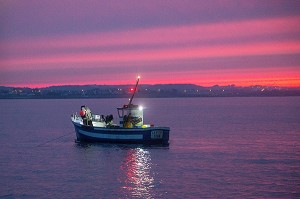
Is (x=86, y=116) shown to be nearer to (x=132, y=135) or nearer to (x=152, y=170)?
(x=132, y=135)

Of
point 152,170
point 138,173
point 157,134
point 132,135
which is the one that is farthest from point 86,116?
point 138,173

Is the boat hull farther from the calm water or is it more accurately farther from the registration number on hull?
the calm water

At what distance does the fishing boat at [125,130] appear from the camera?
2172 inches

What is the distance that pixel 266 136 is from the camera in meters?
76.4

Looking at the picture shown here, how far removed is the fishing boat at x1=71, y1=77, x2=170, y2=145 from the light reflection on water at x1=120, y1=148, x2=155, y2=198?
66.6 inches

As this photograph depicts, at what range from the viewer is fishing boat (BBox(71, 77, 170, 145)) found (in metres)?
55.2

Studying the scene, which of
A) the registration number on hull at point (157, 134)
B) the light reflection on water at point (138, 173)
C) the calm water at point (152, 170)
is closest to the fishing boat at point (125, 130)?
the registration number on hull at point (157, 134)

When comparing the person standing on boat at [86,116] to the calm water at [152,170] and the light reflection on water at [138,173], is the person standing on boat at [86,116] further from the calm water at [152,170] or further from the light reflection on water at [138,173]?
the light reflection on water at [138,173]

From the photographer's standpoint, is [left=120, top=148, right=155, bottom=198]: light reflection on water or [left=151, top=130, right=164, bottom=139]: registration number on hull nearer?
[left=120, top=148, right=155, bottom=198]: light reflection on water

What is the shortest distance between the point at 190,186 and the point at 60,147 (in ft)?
97.3

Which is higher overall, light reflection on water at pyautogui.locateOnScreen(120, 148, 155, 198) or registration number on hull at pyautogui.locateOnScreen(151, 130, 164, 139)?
registration number on hull at pyautogui.locateOnScreen(151, 130, 164, 139)

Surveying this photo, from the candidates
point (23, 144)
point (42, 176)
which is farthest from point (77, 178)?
point (23, 144)

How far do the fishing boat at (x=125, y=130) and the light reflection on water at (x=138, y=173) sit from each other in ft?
5.55

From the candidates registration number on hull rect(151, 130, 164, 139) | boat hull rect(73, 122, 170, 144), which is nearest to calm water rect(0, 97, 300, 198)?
boat hull rect(73, 122, 170, 144)
